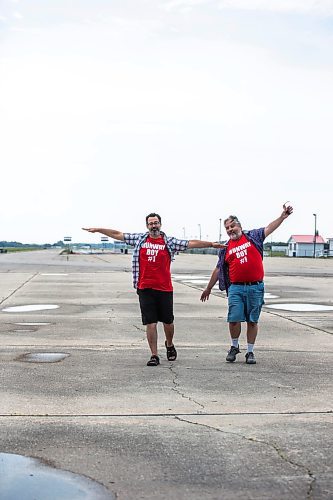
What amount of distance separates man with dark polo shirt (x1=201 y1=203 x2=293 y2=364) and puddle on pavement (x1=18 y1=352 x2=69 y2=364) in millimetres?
2046

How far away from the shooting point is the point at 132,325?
13.8 meters

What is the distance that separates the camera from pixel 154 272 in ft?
31.6

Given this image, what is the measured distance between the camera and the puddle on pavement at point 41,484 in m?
4.60

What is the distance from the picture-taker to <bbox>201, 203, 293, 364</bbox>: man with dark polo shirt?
967 centimetres

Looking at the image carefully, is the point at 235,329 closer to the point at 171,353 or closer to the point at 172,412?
the point at 171,353

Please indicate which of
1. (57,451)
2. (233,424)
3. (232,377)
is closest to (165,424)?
(233,424)

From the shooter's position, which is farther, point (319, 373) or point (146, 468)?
point (319, 373)

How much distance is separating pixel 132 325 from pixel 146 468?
8672mm

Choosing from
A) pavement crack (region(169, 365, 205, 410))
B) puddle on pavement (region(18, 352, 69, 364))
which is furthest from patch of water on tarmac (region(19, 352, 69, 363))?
pavement crack (region(169, 365, 205, 410))

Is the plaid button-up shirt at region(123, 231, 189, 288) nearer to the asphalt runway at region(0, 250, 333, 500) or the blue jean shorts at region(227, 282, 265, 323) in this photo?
the blue jean shorts at region(227, 282, 265, 323)

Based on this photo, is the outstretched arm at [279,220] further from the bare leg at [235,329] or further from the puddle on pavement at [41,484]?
the puddle on pavement at [41,484]

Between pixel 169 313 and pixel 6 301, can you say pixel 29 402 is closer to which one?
pixel 169 313

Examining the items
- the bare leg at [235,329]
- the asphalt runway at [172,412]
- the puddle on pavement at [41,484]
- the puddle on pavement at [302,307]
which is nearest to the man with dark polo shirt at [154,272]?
the asphalt runway at [172,412]

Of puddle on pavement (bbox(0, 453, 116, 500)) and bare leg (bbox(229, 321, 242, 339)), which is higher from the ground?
bare leg (bbox(229, 321, 242, 339))
